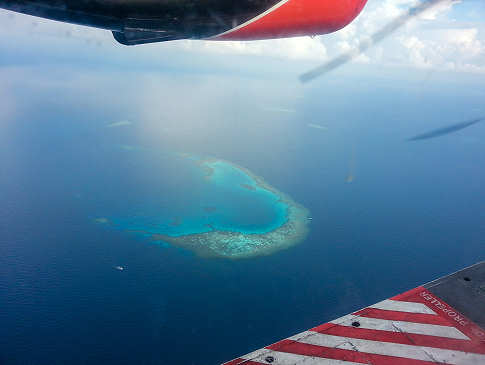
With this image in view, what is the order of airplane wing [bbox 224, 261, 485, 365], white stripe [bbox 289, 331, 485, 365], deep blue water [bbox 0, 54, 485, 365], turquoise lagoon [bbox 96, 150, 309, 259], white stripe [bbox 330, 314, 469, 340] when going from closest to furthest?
white stripe [bbox 289, 331, 485, 365], airplane wing [bbox 224, 261, 485, 365], white stripe [bbox 330, 314, 469, 340], deep blue water [bbox 0, 54, 485, 365], turquoise lagoon [bbox 96, 150, 309, 259]

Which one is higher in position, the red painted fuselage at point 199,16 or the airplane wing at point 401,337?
the red painted fuselage at point 199,16

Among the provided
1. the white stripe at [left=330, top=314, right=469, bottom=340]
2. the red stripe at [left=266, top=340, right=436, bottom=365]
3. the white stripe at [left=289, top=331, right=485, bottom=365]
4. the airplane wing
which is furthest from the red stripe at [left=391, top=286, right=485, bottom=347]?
the red stripe at [left=266, top=340, right=436, bottom=365]

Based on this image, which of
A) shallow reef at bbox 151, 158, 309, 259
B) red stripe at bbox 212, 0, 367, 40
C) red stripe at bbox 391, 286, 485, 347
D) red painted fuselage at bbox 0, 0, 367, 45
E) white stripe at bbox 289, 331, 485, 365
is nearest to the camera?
red painted fuselage at bbox 0, 0, 367, 45

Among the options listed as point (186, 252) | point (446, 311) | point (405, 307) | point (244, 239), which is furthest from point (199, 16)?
point (244, 239)

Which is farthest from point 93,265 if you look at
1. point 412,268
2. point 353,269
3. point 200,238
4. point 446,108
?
point 446,108

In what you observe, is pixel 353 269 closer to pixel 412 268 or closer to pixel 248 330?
pixel 412 268

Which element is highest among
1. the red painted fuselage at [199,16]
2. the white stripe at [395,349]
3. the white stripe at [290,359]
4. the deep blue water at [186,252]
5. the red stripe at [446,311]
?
the red painted fuselage at [199,16]

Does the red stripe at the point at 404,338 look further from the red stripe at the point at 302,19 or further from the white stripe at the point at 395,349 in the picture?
the red stripe at the point at 302,19

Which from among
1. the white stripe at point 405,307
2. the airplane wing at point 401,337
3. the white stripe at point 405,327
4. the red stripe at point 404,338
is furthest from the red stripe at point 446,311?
the red stripe at point 404,338

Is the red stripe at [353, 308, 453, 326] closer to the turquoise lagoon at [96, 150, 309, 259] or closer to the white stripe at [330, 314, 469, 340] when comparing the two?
the white stripe at [330, 314, 469, 340]
